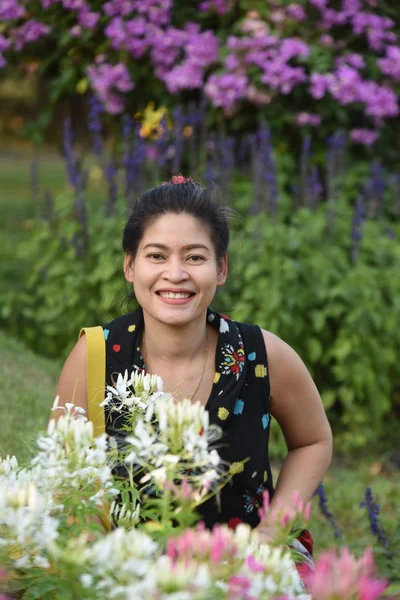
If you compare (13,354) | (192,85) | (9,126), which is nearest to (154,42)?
(192,85)

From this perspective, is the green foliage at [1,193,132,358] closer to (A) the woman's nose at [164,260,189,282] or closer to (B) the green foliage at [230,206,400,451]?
(B) the green foliage at [230,206,400,451]

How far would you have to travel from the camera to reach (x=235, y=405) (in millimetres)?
2428

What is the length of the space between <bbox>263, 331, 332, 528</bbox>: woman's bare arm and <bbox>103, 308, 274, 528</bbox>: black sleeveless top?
0.11ft

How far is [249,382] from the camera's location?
247 cm

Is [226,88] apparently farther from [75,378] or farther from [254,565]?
[254,565]

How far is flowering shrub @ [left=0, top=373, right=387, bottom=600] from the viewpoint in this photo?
1.12 metres

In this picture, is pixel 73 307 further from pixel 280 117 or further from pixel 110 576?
pixel 110 576

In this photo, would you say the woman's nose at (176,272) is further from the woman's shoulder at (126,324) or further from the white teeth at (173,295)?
the woman's shoulder at (126,324)

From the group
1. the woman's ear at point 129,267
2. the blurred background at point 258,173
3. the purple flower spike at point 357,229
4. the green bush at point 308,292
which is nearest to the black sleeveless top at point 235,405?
the woman's ear at point 129,267

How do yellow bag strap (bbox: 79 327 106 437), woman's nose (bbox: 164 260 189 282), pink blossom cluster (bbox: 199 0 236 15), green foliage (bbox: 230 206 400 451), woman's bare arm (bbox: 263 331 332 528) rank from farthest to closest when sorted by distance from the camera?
pink blossom cluster (bbox: 199 0 236 15)
green foliage (bbox: 230 206 400 451)
woman's bare arm (bbox: 263 331 332 528)
yellow bag strap (bbox: 79 327 106 437)
woman's nose (bbox: 164 260 189 282)

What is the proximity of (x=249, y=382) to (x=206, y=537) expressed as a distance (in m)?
1.31

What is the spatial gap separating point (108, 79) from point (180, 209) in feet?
10.9

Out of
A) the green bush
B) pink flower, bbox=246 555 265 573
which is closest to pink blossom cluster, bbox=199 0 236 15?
the green bush

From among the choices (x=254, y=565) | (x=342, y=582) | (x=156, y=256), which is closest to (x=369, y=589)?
(x=342, y=582)
